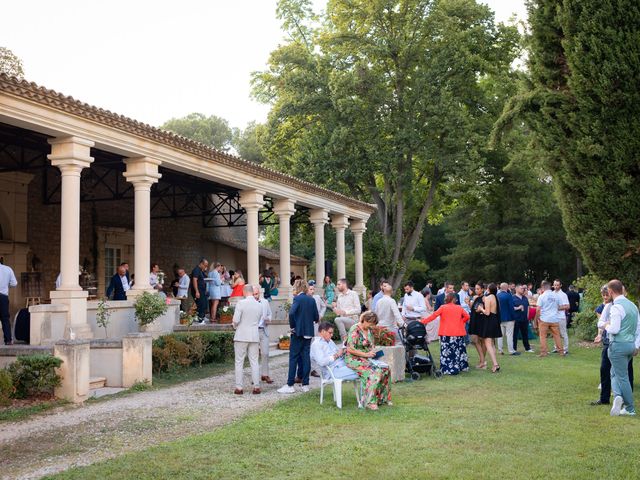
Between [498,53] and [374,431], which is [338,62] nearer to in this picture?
[498,53]

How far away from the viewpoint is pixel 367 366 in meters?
8.85

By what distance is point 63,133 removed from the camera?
491 inches

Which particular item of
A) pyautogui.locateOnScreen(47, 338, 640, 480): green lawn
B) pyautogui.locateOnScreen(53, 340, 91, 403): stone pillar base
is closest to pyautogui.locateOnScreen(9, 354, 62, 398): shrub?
pyautogui.locateOnScreen(53, 340, 91, 403): stone pillar base

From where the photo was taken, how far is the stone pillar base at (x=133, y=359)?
35.4 ft

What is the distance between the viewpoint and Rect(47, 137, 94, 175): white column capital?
41.6 feet

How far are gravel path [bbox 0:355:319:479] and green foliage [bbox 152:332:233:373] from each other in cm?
147

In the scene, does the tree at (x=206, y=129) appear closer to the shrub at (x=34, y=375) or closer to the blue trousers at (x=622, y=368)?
the shrub at (x=34, y=375)

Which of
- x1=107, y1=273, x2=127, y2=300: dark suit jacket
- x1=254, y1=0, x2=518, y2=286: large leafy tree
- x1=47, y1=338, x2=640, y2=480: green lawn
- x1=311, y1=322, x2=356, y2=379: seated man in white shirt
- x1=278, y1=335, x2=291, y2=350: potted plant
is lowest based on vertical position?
x1=47, y1=338, x2=640, y2=480: green lawn

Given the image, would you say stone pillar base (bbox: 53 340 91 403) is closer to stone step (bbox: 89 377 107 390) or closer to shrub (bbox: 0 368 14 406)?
shrub (bbox: 0 368 14 406)

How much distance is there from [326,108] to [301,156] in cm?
268

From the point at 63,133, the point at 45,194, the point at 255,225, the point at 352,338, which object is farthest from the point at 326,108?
the point at 352,338

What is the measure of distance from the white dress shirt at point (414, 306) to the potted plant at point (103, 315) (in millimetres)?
6130

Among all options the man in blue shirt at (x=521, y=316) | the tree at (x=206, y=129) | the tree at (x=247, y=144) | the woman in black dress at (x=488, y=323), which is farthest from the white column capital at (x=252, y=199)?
the tree at (x=206, y=129)

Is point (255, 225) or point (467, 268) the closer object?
point (255, 225)
